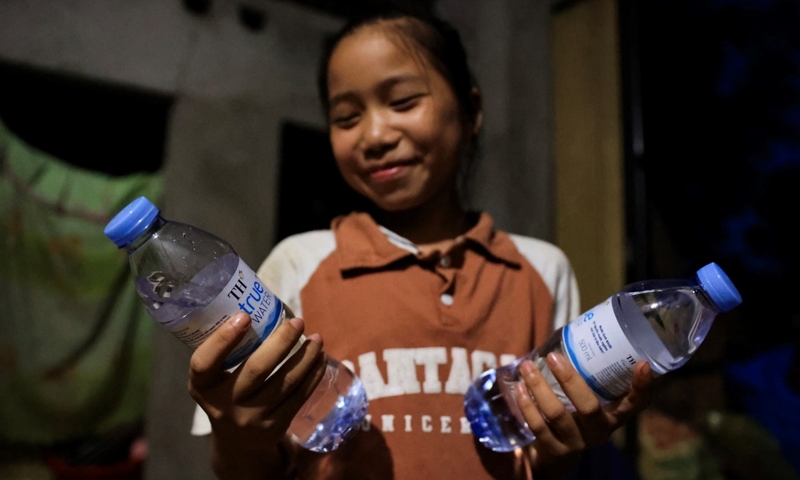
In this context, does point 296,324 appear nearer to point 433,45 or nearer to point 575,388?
point 575,388

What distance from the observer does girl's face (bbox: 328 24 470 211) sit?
0.74m

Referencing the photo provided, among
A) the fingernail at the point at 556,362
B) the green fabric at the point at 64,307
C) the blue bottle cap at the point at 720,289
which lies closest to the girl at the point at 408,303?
the fingernail at the point at 556,362

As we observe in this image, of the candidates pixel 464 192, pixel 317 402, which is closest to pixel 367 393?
pixel 317 402

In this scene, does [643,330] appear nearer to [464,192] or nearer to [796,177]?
[464,192]

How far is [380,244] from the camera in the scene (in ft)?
2.46

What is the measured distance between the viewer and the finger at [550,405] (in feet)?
1.80

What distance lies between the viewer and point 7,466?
142cm

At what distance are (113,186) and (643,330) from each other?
169 centimetres

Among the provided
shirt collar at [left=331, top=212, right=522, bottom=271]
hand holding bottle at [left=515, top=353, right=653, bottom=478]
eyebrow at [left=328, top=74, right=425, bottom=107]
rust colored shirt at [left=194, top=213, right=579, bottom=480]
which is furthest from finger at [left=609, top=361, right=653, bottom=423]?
eyebrow at [left=328, top=74, right=425, bottom=107]

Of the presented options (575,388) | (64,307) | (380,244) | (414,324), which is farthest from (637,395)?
(64,307)

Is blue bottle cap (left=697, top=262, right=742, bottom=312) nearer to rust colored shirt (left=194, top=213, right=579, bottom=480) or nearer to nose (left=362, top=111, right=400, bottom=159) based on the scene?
rust colored shirt (left=194, top=213, right=579, bottom=480)

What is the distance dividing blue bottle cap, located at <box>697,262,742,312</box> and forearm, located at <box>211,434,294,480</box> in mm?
497

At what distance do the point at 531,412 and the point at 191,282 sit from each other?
39 centimetres

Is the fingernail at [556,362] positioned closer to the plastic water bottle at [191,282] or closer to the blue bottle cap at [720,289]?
the blue bottle cap at [720,289]
